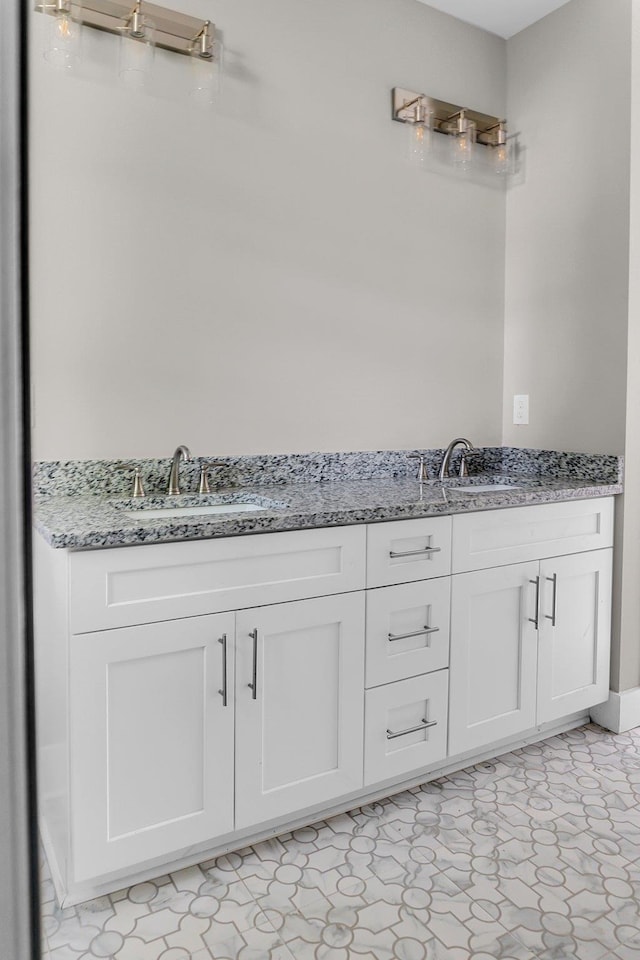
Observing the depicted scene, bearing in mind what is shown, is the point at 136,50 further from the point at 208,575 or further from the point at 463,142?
the point at 208,575

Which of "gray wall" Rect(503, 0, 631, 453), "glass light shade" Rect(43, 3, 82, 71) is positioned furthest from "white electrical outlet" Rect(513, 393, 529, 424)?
"glass light shade" Rect(43, 3, 82, 71)

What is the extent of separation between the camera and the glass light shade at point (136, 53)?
1.92m

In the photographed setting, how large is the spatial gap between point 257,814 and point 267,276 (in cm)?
160

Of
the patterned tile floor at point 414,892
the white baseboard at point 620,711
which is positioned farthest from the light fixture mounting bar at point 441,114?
the patterned tile floor at point 414,892

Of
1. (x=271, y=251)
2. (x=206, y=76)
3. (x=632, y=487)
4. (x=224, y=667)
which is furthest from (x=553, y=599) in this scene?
(x=206, y=76)

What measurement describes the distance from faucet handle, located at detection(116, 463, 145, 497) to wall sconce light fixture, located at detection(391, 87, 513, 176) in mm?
1572

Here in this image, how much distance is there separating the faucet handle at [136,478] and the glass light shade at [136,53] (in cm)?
109

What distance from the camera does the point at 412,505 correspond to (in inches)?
75.2

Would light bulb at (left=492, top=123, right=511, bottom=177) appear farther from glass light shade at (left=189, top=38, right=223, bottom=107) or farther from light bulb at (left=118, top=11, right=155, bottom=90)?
light bulb at (left=118, top=11, right=155, bottom=90)

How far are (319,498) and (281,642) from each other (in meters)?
0.46

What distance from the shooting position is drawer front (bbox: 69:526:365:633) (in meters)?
1.45

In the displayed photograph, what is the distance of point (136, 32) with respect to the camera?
1.91 m

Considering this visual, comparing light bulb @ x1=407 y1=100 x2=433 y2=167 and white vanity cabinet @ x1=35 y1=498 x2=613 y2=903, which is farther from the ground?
light bulb @ x1=407 y1=100 x2=433 y2=167

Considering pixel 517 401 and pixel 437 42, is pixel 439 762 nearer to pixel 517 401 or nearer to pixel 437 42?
pixel 517 401
